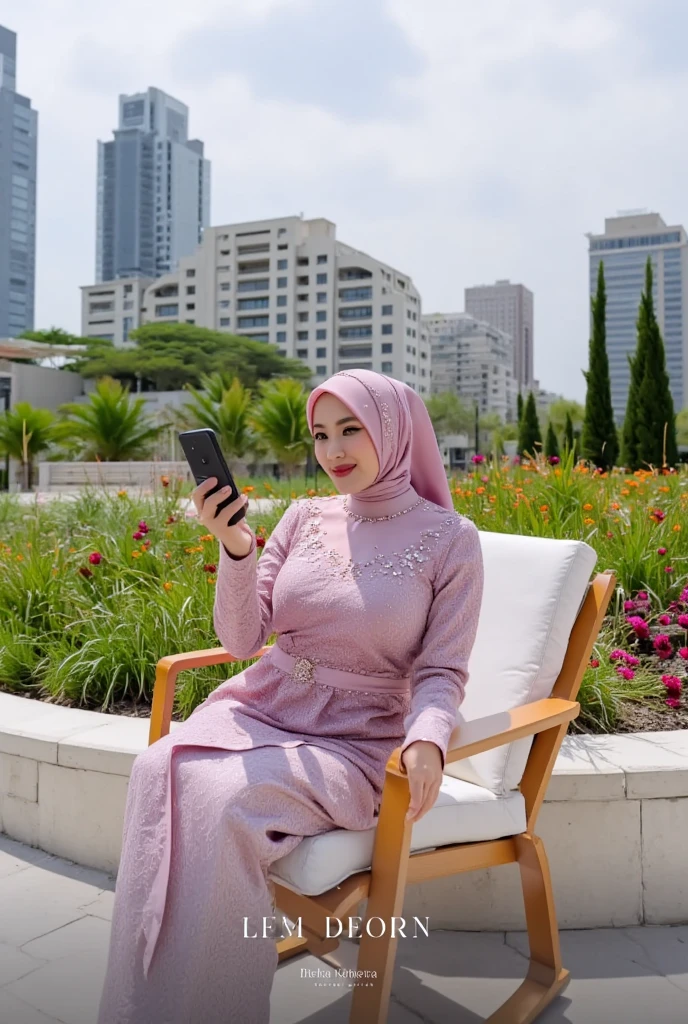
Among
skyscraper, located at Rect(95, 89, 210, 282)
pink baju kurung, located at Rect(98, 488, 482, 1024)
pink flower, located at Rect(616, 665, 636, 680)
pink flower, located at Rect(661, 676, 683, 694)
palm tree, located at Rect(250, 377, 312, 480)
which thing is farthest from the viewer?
skyscraper, located at Rect(95, 89, 210, 282)

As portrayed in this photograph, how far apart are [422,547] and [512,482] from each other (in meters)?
2.91

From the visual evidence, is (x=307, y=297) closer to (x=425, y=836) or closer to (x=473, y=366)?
(x=473, y=366)

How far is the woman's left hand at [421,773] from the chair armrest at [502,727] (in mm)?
17

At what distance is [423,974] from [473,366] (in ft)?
332

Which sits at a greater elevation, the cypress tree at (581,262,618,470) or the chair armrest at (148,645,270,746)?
the cypress tree at (581,262,618,470)

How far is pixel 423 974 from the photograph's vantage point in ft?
6.25

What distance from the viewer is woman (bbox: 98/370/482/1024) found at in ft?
4.60

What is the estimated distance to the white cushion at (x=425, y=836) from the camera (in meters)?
1.45

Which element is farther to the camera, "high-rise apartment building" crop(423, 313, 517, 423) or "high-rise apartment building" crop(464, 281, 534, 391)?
"high-rise apartment building" crop(464, 281, 534, 391)

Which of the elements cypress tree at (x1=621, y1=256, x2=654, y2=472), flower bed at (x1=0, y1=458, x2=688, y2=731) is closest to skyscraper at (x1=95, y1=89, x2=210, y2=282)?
cypress tree at (x1=621, y1=256, x2=654, y2=472)

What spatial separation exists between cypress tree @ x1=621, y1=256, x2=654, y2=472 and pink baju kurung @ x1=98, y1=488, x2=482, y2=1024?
45.9 feet

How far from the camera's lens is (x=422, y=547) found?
1724 mm

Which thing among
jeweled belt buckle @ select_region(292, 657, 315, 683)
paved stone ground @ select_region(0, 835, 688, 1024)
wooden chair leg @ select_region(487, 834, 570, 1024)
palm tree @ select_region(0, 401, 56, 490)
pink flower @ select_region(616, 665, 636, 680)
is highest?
palm tree @ select_region(0, 401, 56, 490)

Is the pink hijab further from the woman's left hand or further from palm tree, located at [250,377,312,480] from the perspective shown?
palm tree, located at [250,377,312,480]
